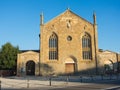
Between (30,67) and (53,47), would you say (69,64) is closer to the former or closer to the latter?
(53,47)

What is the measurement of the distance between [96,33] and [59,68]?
12.1 metres


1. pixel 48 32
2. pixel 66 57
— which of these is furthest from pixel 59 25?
pixel 66 57

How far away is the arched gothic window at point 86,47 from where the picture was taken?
194ft

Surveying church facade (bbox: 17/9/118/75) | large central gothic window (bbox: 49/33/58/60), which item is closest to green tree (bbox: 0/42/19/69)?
church facade (bbox: 17/9/118/75)

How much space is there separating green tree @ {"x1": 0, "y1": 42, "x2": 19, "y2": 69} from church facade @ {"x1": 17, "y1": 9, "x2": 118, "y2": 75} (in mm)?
5465

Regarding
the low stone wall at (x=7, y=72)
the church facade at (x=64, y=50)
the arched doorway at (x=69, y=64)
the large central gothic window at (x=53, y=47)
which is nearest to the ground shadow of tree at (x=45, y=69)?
the church facade at (x=64, y=50)

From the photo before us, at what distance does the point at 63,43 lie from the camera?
59562 millimetres

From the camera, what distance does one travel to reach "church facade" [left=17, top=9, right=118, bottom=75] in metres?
58.4

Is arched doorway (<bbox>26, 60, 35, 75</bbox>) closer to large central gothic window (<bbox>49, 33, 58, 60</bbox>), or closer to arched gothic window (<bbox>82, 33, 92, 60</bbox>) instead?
large central gothic window (<bbox>49, 33, 58, 60</bbox>)

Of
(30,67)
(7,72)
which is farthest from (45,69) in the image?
(7,72)

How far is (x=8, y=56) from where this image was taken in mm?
64000

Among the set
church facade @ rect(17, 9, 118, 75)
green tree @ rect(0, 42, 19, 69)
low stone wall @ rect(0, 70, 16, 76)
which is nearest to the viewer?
church facade @ rect(17, 9, 118, 75)

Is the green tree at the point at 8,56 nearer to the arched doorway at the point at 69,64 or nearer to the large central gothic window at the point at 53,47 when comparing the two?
the large central gothic window at the point at 53,47

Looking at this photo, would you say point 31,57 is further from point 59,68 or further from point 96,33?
point 96,33
